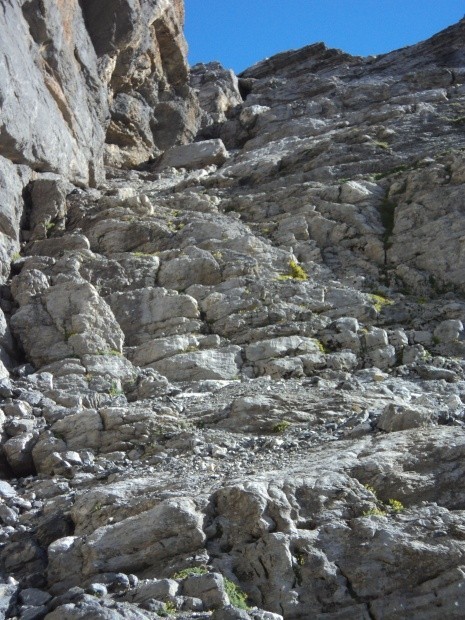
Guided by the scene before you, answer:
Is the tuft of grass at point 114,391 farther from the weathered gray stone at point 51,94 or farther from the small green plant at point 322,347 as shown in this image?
the weathered gray stone at point 51,94

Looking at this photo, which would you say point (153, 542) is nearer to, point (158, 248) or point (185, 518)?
point (185, 518)

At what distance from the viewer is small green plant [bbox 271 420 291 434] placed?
44.2 ft

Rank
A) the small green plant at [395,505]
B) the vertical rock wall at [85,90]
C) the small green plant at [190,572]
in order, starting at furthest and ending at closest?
the vertical rock wall at [85,90]
the small green plant at [395,505]
the small green plant at [190,572]

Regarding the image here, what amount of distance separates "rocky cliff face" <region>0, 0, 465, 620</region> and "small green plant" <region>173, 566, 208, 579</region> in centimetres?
4

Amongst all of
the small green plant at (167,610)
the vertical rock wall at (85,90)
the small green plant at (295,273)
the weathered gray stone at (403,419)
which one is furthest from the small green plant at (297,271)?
the small green plant at (167,610)

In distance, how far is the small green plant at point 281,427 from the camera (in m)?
13.5

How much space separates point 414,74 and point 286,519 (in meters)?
30.6

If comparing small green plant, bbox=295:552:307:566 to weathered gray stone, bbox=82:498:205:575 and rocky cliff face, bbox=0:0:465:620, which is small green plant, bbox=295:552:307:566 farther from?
weathered gray stone, bbox=82:498:205:575

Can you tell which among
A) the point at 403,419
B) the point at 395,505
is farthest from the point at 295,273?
the point at 395,505

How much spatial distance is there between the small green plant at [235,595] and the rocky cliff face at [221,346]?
0.03 meters

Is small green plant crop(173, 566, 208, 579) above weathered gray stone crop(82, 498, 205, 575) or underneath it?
underneath

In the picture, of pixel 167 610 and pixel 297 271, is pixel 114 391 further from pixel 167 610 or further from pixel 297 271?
pixel 167 610

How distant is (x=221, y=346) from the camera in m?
17.4

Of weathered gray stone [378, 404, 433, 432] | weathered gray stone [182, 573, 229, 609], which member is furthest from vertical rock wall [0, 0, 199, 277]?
weathered gray stone [182, 573, 229, 609]
